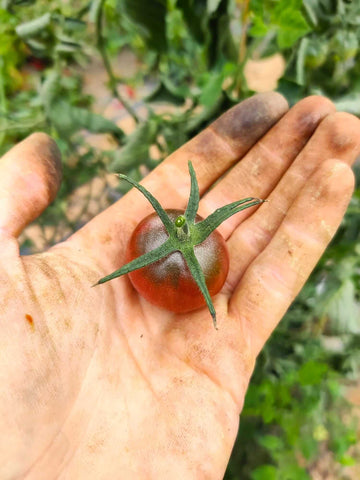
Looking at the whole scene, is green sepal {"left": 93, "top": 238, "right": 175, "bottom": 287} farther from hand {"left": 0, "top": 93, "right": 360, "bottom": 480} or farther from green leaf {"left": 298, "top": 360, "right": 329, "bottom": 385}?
green leaf {"left": 298, "top": 360, "right": 329, "bottom": 385}

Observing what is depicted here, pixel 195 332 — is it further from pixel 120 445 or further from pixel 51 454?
pixel 51 454

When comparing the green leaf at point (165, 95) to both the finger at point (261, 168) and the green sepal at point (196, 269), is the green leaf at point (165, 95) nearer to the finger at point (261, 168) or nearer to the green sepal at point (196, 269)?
the finger at point (261, 168)

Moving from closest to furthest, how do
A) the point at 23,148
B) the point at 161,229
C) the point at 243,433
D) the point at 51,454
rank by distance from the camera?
the point at 51,454 → the point at 161,229 → the point at 23,148 → the point at 243,433

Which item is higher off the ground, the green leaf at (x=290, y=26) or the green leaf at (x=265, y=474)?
the green leaf at (x=290, y=26)

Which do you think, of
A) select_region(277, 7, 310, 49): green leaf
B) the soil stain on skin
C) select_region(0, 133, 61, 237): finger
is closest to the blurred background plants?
select_region(277, 7, 310, 49): green leaf

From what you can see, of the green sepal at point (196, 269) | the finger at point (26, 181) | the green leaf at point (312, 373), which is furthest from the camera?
the green leaf at point (312, 373)

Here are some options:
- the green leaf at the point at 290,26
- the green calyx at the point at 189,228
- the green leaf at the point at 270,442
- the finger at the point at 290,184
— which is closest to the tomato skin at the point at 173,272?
the green calyx at the point at 189,228

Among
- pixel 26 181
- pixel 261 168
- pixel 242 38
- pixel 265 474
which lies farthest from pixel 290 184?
A: pixel 265 474

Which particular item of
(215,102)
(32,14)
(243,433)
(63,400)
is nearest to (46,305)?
(63,400)
